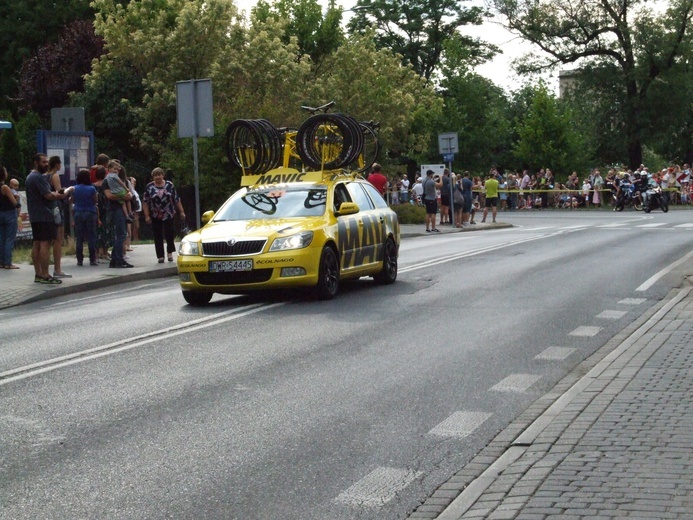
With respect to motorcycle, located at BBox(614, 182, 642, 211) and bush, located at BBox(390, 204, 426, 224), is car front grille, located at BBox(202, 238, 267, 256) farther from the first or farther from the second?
motorcycle, located at BBox(614, 182, 642, 211)

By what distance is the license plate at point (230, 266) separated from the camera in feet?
49.0

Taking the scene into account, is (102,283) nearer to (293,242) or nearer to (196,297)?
(196,297)

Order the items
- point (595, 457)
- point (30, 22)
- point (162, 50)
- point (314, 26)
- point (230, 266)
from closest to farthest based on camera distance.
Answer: point (595, 457) < point (230, 266) < point (162, 50) < point (30, 22) < point (314, 26)

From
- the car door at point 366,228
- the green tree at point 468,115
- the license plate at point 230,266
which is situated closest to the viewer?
the license plate at point 230,266

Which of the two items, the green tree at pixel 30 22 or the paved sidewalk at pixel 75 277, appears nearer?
the paved sidewalk at pixel 75 277

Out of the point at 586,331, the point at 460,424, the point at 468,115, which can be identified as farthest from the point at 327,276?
the point at 468,115

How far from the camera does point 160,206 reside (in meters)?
22.6

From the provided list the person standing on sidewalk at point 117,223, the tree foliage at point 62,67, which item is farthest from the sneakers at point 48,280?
the tree foliage at point 62,67

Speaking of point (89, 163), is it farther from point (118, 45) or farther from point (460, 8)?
point (460, 8)

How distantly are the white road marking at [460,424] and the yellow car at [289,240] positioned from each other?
6.89 metres

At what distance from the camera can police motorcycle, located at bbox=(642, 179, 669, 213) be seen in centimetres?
4891

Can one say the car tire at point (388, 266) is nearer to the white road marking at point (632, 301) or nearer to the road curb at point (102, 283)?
the white road marking at point (632, 301)

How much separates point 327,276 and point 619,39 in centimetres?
5073

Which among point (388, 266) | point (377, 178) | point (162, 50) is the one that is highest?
point (162, 50)
